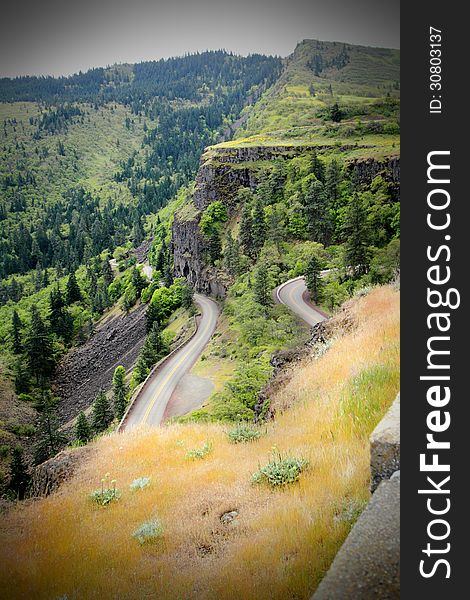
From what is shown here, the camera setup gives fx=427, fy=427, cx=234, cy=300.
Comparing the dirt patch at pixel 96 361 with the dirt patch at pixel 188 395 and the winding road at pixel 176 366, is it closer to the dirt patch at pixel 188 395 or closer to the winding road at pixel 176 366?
the winding road at pixel 176 366

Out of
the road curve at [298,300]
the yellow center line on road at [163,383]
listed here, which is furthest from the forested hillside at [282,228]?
the yellow center line on road at [163,383]

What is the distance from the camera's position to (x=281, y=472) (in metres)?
6.66

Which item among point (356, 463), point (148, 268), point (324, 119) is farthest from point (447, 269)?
point (148, 268)

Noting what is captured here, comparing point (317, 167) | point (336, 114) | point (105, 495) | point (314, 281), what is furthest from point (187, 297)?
point (105, 495)

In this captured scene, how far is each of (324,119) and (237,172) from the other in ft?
90.5

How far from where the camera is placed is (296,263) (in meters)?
50.5

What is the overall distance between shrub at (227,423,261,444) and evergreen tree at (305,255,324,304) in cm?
2980

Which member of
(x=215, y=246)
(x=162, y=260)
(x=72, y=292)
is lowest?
(x=72, y=292)

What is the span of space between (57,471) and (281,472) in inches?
303

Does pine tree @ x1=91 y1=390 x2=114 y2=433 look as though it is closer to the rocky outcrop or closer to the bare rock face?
the bare rock face

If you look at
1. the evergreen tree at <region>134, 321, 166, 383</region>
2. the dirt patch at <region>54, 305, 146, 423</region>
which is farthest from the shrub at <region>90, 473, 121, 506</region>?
the dirt patch at <region>54, 305, 146, 423</region>

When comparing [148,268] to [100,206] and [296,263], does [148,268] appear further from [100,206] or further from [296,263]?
[100,206]

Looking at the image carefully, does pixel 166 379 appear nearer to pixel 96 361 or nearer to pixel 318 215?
pixel 318 215

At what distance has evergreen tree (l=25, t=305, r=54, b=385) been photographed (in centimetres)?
7131
